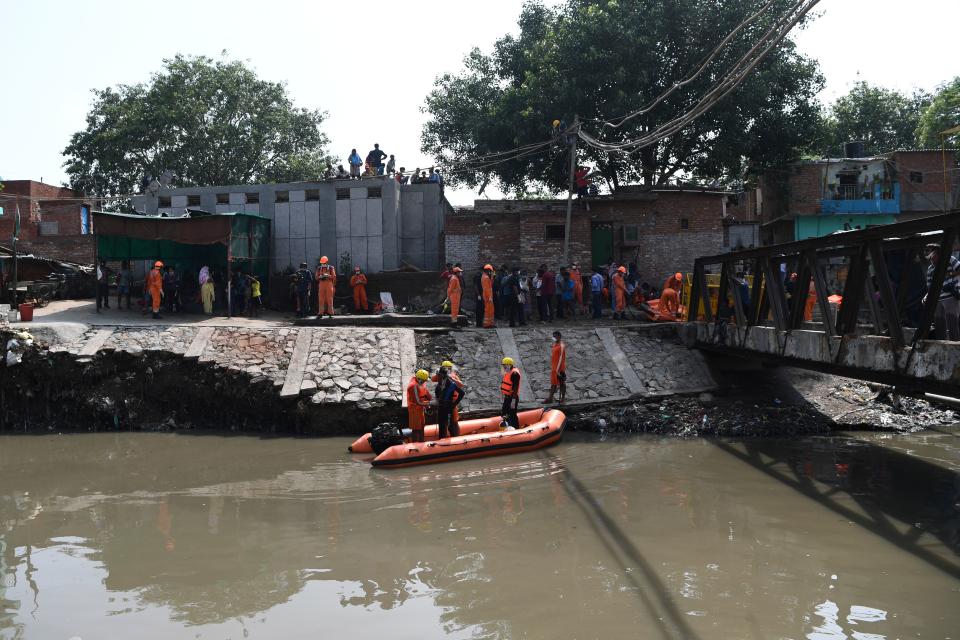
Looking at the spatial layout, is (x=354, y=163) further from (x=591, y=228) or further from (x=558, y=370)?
(x=558, y=370)

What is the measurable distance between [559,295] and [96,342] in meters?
11.9

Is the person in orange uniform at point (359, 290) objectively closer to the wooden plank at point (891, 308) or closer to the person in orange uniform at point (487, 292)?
the person in orange uniform at point (487, 292)

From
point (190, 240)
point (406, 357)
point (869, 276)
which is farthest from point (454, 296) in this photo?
point (869, 276)

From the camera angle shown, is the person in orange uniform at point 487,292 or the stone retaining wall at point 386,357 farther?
the person in orange uniform at point 487,292

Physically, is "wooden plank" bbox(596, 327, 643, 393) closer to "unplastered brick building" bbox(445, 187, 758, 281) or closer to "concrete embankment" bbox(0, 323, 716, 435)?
"concrete embankment" bbox(0, 323, 716, 435)

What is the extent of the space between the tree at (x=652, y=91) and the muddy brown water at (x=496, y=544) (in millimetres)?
14856

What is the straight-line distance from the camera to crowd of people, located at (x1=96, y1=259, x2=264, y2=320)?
20.2 metres

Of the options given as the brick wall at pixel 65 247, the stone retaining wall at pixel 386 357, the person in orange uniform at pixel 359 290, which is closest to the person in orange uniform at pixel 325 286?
the stone retaining wall at pixel 386 357

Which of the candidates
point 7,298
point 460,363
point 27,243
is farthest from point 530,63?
point 27,243

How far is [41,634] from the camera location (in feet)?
21.3

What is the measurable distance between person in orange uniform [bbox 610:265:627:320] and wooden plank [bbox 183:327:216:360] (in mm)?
10662

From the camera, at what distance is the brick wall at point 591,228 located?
23312 millimetres

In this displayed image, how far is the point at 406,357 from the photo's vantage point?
1644cm

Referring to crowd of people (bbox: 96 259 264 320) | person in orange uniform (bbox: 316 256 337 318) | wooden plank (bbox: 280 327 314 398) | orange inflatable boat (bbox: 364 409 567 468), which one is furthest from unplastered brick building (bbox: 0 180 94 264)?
orange inflatable boat (bbox: 364 409 567 468)
